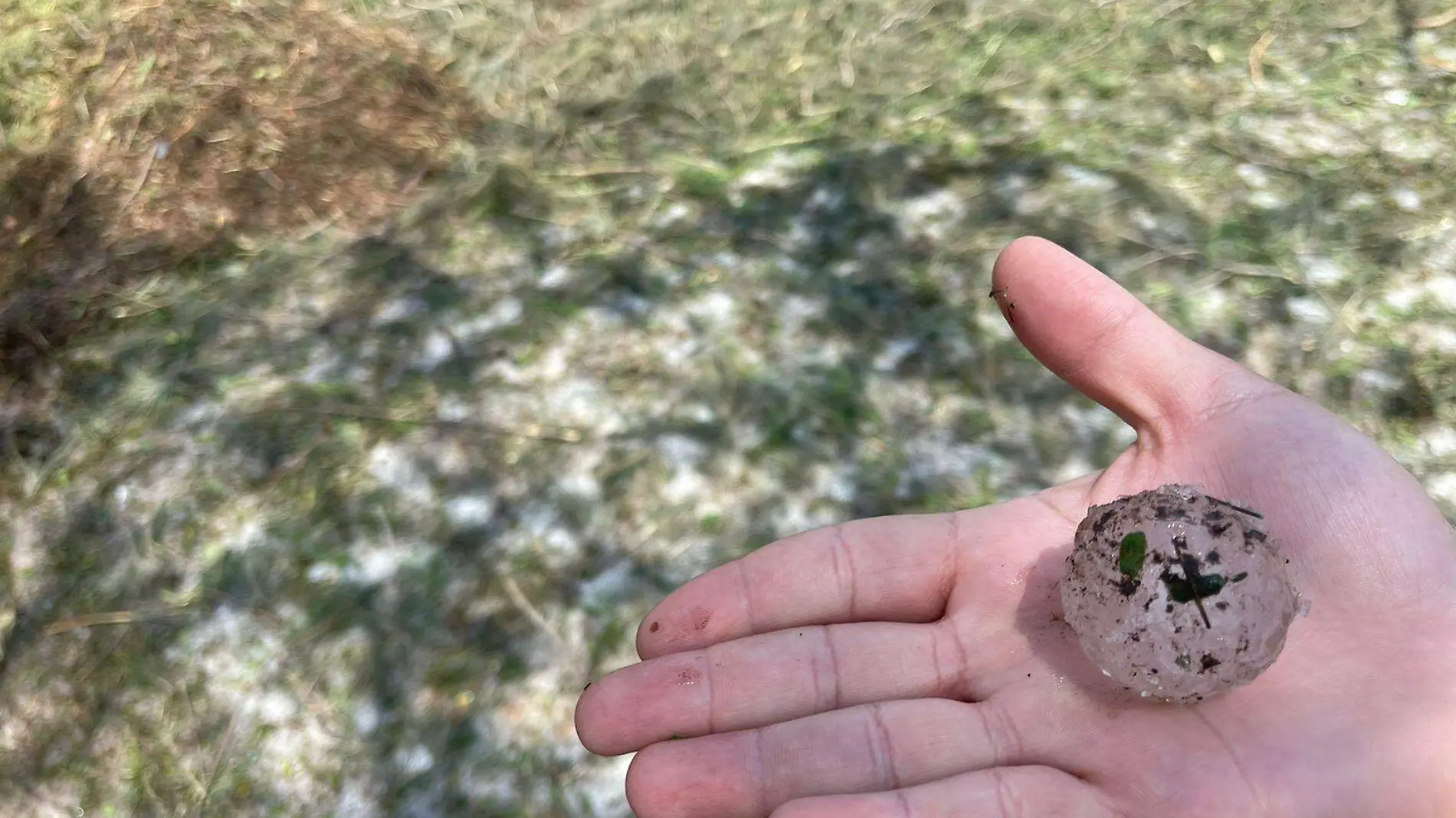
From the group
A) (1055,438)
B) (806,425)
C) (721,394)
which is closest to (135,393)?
(721,394)

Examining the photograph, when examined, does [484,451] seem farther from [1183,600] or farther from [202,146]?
[1183,600]

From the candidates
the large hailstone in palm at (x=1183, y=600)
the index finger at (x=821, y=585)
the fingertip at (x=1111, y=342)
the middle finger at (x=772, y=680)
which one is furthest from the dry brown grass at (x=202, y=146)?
the large hailstone in palm at (x=1183, y=600)

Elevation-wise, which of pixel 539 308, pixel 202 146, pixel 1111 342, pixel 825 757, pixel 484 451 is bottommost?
pixel 484 451

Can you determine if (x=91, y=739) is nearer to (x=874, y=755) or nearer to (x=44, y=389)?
(x=44, y=389)

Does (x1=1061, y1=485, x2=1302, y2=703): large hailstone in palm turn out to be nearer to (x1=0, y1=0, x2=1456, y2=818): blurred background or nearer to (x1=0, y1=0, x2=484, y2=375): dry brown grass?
(x1=0, y1=0, x2=1456, y2=818): blurred background

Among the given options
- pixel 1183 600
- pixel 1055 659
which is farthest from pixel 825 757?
pixel 1183 600

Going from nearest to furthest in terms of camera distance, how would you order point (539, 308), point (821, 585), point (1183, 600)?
1. point (1183, 600)
2. point (821, 585)
3. point (539, 308)
